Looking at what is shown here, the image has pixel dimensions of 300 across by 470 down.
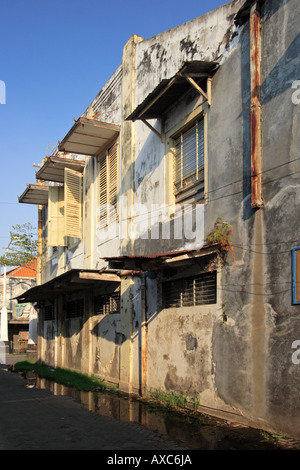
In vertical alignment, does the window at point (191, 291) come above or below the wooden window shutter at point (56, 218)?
below

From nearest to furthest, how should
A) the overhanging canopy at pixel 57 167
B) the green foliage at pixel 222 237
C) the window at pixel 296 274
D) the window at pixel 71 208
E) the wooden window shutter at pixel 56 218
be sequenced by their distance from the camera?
the window at pixel 296 274
the green foliage at pixel 222 237
the window at pixel 71 208
the overhanging canopy at pixel 57 167
the wooden window shutter at pixel 56 218

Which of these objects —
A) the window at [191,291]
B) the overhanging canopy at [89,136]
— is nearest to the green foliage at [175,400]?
the window at [191,291]

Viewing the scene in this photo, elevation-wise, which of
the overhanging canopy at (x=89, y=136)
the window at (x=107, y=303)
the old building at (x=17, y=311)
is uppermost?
the overhanging canopy at (x=89, y=136)

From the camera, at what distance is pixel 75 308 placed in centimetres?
1561

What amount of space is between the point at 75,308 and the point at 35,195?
6.16 metres

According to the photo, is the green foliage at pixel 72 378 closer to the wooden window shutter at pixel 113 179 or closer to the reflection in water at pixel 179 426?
the reflection in water at pixel 179 426

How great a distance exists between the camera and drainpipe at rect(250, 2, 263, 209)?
22.8 feet

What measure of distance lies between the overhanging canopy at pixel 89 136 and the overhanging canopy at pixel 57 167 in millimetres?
1564

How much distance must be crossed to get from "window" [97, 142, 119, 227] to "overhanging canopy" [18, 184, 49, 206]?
5.40 metres

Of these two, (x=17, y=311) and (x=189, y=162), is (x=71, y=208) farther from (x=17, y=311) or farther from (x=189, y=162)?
(x=17, y=311)

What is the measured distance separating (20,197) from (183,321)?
13238 mm

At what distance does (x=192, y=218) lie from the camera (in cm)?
883

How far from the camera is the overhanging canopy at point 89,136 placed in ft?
40.2
